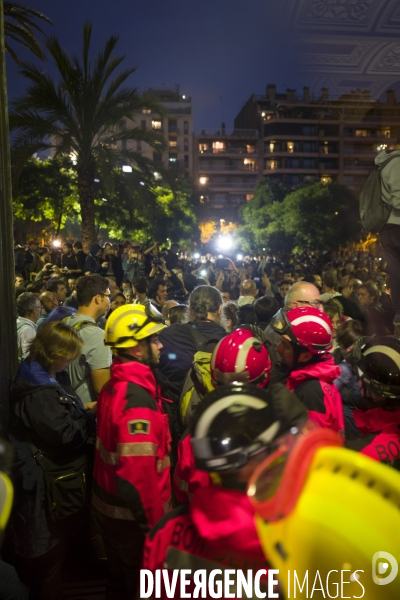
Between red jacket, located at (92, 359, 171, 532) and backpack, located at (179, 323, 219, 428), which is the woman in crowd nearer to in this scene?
red jacket, located at (92, 359, 171, 532)

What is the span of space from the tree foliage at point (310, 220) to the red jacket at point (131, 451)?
135ft

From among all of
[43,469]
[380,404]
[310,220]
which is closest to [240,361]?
[380,404]

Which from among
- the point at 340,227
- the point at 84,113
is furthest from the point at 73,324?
the point at 340,227

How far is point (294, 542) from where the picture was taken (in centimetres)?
103

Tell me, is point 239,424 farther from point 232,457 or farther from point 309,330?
point 309,330

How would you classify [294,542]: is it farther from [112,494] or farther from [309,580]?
[112,494]

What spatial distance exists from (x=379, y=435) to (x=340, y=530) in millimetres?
1408

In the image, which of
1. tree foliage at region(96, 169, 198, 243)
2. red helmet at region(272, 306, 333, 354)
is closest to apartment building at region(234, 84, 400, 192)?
tree foliage at region(96, 169, 198, 243)

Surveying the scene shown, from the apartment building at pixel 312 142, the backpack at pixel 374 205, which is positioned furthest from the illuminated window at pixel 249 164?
the backpack at pixel 374 205

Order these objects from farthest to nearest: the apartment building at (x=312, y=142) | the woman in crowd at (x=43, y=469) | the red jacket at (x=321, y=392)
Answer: the apartment building at (x=312, y=142), the woman in crowd at (x=43, y=469), the red jacket at (x=321, y=392)

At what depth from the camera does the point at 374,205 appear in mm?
4254

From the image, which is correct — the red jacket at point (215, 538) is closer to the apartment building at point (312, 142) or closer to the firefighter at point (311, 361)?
the firefighter at point (311, 361)

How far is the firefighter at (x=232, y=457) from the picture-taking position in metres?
1.36

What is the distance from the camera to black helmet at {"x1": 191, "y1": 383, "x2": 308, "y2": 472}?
4.44ft
